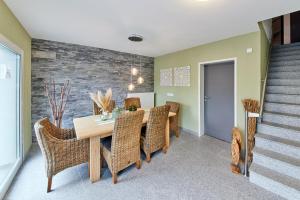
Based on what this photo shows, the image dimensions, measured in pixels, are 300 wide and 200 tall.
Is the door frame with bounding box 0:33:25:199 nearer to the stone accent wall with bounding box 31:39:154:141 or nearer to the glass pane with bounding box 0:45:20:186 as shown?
the glass pane with bounding box 0:45:20:186

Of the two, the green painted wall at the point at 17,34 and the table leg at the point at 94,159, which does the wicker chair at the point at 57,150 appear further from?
the green painted wall at the point at 17,34

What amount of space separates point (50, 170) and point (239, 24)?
11.7 feet

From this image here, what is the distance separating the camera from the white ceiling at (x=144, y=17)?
197 cm

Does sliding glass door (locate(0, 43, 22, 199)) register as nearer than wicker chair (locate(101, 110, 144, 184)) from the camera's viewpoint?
Result: No

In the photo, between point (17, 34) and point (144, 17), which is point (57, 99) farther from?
point (144, 17)

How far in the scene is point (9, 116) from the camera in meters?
2.44

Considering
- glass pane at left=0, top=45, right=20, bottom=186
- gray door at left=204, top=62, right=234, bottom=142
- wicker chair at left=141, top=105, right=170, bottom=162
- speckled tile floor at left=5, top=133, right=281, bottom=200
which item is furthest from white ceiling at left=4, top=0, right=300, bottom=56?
speckled tile floor at left=5, top=133, right=281, bottom=200

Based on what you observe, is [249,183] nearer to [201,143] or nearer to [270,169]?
[270,169]

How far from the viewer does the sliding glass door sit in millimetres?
2176

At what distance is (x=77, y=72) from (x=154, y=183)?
3.14m

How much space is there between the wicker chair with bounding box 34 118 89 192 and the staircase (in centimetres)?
243

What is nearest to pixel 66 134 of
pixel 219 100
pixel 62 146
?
pixel 62 146

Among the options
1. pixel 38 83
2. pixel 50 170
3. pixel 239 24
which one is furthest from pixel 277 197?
pixel 38 83

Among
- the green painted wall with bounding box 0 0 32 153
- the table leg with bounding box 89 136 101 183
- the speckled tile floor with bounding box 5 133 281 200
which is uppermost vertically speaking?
the green painted wall with bounding box 0 0 32 153
